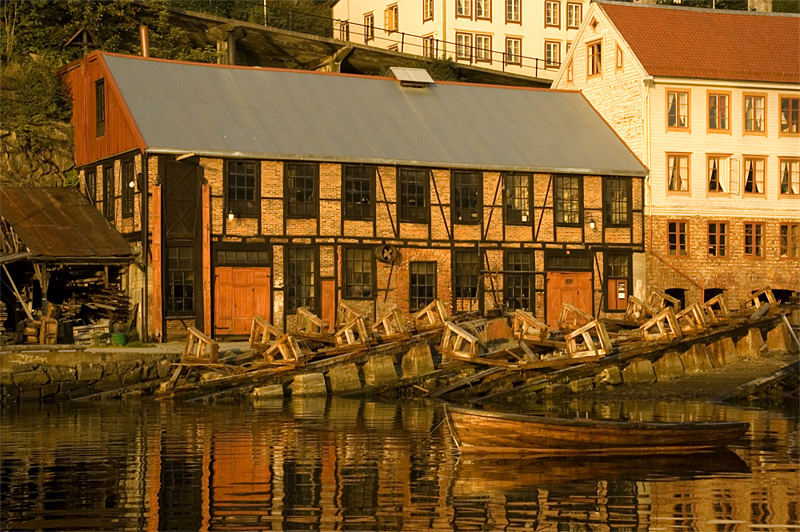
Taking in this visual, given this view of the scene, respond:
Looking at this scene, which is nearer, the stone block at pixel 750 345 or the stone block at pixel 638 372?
the stone block at pixel 638 372

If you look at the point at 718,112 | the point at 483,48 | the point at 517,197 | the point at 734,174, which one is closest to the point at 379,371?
the point at 517,197

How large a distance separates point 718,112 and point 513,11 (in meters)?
27.0

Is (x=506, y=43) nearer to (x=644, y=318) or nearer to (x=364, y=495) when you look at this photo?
(x=644, y=318)

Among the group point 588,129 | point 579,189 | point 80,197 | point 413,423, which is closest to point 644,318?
point 579,189

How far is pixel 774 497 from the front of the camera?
62.0ft

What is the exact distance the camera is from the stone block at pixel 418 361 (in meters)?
34.2

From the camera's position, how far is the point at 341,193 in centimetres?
4234

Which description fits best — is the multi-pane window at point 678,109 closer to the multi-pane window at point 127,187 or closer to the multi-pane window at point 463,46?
the multi-pane window at point 127,187

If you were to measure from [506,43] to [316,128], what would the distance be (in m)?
32.8

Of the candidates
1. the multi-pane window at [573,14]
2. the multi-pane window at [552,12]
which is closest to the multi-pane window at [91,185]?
the multi-pane window at [552,12]

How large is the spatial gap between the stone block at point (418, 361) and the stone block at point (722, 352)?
8978 millimetres

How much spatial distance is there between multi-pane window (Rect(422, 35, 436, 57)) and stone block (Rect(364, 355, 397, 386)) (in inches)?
1530

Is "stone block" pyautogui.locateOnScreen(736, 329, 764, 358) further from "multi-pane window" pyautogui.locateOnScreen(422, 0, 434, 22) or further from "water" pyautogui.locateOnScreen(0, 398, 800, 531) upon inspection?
"multi-pane window" pyautogui.locateOnScreen(422, 0, 434, 22)

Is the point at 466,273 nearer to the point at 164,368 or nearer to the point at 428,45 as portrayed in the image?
the point at 164,368
